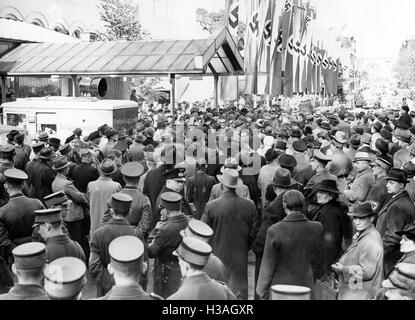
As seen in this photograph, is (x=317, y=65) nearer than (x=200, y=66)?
No

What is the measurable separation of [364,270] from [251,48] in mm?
13139

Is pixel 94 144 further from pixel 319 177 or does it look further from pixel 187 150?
pixel 319 177

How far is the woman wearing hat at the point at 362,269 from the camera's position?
480 centimetres

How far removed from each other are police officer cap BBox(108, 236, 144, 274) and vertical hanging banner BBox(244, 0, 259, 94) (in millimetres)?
13838

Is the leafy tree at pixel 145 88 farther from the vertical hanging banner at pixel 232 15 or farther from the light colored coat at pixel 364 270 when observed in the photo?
the light colored coat at pixel 364 270

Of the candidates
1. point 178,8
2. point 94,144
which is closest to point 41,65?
point 94,144

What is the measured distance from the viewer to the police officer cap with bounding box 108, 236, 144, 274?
138 inches

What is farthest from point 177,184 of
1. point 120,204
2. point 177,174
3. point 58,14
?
point 58,14

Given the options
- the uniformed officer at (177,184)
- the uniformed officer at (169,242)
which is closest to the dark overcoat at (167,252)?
the uniformed officer at (169,242)

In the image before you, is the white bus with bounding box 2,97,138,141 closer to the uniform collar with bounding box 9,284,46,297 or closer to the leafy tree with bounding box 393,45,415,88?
the uniform collar with bounding box 9,284,46,297

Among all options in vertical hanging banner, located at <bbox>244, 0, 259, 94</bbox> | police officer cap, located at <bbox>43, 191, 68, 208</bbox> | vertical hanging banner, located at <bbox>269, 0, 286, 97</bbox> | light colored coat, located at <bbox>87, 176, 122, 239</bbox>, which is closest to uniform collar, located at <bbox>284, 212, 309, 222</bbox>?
police officer cap, located at <bbox>43, 191, 68, 208</bbox>

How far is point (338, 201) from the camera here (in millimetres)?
5977

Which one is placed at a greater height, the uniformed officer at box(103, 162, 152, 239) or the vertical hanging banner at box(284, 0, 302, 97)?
the vertical hanging banner at box(284, 0, 302, 97)
